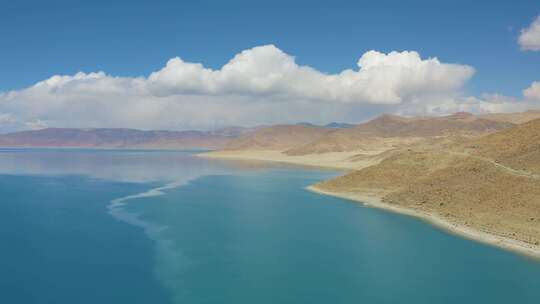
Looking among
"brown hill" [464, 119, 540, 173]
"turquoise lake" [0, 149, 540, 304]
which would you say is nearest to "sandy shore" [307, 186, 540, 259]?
"turquoise lake" [0, 149, 540, 304]

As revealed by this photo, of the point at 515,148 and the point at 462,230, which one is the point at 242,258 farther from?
the point at 515,148

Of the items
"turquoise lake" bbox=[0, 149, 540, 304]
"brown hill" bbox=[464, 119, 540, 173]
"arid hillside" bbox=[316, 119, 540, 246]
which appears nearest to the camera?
"turquoise lake" bbox=[0, 149, 540, 304]

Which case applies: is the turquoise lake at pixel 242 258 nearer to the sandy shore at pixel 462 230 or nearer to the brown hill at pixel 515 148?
the sandy shore at pixel 462 230

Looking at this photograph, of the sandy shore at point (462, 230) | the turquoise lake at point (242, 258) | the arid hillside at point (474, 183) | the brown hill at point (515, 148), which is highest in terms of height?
the brown hill at point (515, 148)

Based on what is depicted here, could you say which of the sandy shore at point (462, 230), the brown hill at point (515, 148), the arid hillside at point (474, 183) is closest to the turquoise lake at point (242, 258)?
the sandy shore at point (462, 230)

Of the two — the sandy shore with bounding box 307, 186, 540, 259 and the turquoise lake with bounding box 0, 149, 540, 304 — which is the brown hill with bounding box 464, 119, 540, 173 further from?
the turquoise lake with bounding box 0, 149, 540, 304

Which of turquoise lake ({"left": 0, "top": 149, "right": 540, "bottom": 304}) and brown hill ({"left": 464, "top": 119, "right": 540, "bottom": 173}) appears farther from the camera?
brown hill ({"left": 464, "top": 119, "right": 540, "bottom": 173})

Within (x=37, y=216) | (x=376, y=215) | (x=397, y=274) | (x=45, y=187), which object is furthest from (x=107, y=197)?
(x=397, y=274)
